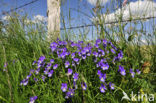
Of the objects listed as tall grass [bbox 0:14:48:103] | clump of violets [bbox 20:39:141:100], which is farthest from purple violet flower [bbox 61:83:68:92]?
tall grass [bbox 0:14:48:103]

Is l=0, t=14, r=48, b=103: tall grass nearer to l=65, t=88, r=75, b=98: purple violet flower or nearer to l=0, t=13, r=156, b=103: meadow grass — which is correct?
l=0, t=13, r=156, b=103: meadow grass

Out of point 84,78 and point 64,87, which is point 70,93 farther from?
point 84,78

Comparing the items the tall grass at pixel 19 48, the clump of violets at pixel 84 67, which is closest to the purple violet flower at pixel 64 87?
the clump of violets at pixel 84 67

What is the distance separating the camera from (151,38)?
188 centimetres

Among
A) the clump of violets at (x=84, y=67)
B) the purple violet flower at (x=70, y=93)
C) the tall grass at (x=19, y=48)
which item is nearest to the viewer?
the purple violet flower at (x=70, y=93)

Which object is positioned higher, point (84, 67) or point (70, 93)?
point (84, 67)

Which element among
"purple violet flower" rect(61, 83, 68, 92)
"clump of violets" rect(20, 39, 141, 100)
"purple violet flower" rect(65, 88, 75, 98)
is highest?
"clump of violets" rect(20, 39, 141, 100)

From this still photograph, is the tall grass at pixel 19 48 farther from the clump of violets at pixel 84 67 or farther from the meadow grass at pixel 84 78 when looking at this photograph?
the clump of violets at pixel 84 67

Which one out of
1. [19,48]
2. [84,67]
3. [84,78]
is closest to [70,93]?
[84,78]

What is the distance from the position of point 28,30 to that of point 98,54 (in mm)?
1641

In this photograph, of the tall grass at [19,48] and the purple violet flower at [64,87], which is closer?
the purple violet flower at [64,87]

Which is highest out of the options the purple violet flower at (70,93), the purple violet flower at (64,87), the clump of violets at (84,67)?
the clump of violets at (84,67)

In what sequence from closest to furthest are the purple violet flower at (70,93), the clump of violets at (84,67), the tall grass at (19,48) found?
the purple violet flower at (70,93) < the clump of violets at (84,67) < the tall grass at (19,48)

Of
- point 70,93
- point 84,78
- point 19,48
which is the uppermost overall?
point 19,48
